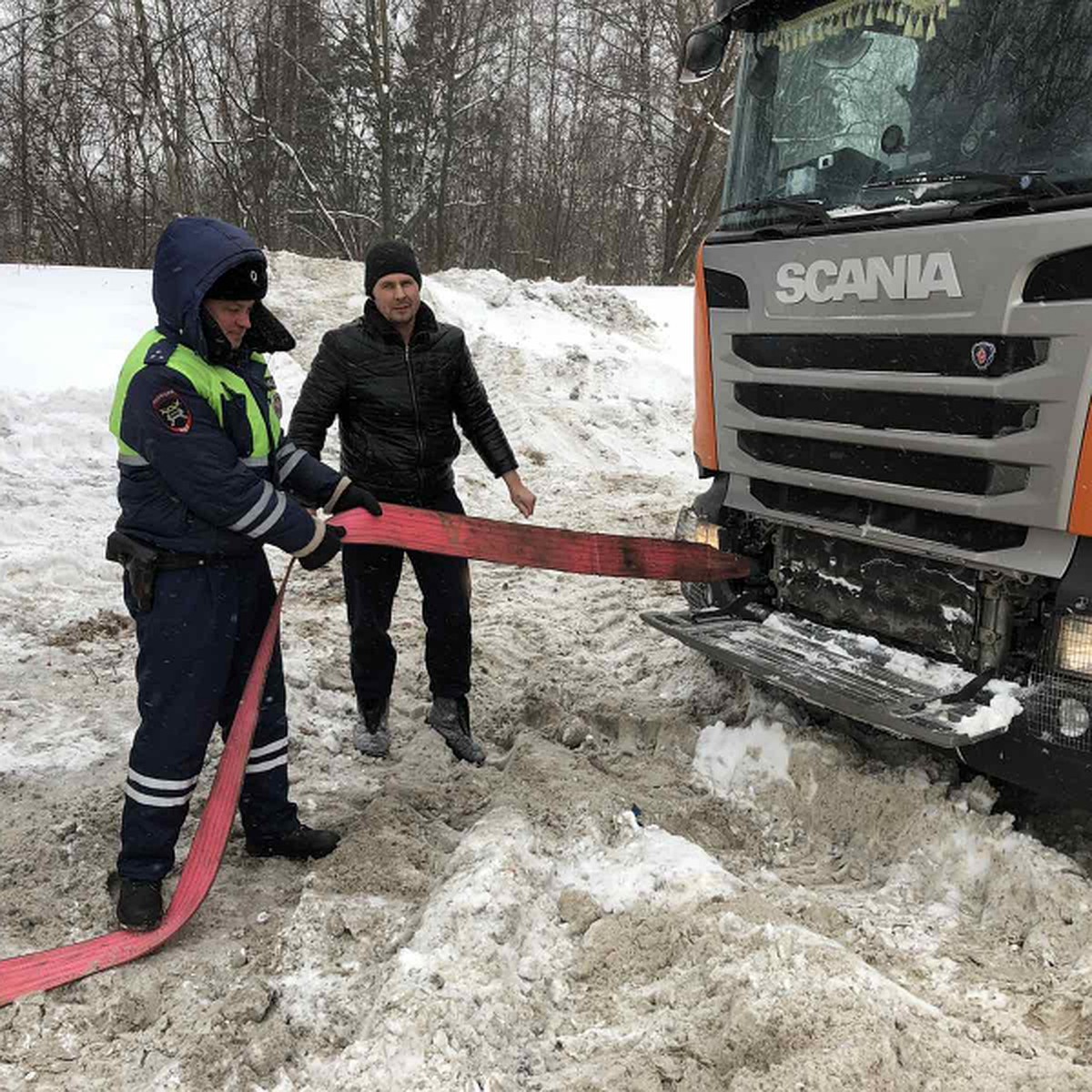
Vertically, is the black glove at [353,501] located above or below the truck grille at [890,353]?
below

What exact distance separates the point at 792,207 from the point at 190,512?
2583mm

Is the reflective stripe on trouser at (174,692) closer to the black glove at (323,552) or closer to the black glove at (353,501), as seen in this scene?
the black glove at (323,552)

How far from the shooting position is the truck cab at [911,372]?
313cm

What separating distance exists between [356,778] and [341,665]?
1.19 metres

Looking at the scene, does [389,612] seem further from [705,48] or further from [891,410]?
[705,48]

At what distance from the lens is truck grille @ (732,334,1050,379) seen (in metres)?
3.16

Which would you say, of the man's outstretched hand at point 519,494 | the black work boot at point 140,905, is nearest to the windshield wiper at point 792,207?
the man's outstretched hand at point 519,494

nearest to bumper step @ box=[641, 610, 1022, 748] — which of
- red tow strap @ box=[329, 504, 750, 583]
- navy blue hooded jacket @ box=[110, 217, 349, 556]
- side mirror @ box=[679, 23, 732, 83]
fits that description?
red tow strap @ box=[329, 504, 750, 583]

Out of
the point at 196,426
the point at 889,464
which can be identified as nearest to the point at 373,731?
the point at 196,426

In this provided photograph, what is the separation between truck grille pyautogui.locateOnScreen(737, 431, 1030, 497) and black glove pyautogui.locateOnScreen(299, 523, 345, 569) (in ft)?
6.16

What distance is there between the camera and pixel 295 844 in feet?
11.3

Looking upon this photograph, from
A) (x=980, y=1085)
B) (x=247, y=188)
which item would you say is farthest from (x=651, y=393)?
(x=247, y=188)

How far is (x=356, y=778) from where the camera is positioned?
13.4ft

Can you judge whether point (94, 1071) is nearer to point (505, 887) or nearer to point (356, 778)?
point (505, 887)
